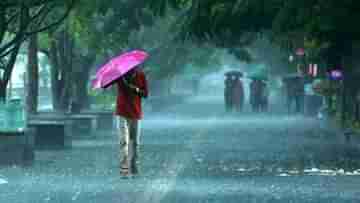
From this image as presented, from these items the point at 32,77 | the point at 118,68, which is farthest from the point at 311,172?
the point at 32,77

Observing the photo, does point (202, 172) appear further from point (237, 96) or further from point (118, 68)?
point (237, 96)

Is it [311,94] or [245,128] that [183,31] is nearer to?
[245,128]

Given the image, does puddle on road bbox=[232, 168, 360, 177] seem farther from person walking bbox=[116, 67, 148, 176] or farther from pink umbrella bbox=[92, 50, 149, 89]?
pink umbrella bbox=[92, 50, 149, 89]

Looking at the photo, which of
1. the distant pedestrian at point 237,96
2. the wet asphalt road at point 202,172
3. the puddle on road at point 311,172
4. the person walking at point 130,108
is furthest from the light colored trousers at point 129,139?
the distant pedestrian at point 237,96

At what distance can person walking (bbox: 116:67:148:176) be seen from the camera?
759 inches

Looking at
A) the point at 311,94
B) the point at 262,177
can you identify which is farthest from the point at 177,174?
the point at 311,94

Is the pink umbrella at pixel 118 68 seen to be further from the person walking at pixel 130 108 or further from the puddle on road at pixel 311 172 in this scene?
the puddle on road at pixel 311 172

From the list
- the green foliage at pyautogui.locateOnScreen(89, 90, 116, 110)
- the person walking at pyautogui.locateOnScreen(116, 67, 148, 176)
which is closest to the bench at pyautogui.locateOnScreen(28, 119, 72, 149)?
the person walking at pyautogui.locateOnScreen(116, 67, 148, 176)

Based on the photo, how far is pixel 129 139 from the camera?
19.5 meters

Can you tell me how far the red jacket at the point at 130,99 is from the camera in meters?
19.3

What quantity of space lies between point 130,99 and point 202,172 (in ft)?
6.58

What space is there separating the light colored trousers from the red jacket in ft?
0.37

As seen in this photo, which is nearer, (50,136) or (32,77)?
(50,136)

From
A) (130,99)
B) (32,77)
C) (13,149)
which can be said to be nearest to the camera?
(130,99)
